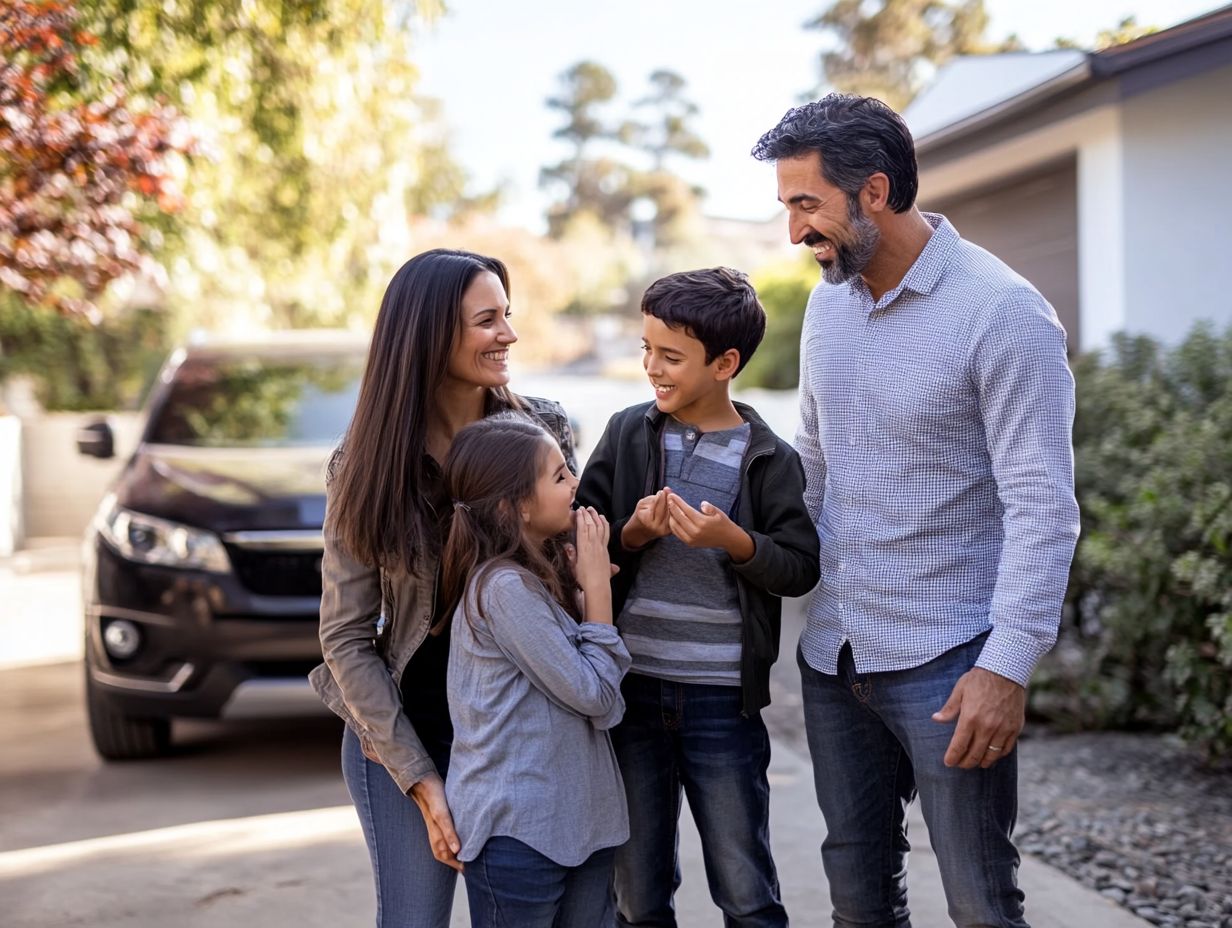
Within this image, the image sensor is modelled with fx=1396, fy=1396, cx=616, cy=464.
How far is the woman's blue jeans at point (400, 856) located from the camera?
8.86 feet

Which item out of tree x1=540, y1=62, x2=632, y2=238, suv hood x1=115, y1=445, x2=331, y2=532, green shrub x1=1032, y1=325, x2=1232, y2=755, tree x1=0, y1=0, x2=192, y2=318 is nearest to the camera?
green shrub x1=1032, y1=325, x2=1232, y2=755

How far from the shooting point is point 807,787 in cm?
575

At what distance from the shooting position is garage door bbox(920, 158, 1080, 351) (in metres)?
9.49

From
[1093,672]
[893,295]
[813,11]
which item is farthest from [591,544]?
[813,11]

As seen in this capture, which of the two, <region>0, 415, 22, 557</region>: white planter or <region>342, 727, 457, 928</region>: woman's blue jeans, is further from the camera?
<region>0, 415, 22, 557</region>: white planter

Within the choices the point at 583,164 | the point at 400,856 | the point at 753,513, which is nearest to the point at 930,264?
the point at 753,513

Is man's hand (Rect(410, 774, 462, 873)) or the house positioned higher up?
the house

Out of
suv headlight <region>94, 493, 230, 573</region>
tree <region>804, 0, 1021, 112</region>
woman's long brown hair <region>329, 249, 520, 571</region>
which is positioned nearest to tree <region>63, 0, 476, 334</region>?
suv headlight <region>94, 493, 230, 573</region>

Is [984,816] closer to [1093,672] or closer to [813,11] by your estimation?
[1093,672]

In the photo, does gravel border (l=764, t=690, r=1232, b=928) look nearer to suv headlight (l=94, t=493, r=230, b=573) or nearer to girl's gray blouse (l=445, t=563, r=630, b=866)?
girl's gray blouse (l=445, t=563, r=630, b=866)

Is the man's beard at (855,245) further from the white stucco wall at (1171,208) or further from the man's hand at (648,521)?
the white stucco wall at (1171,208)

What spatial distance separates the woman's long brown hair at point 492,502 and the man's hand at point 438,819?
359 millimetres

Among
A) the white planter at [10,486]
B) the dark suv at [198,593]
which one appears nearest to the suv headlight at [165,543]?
the dark suv at [198,593]

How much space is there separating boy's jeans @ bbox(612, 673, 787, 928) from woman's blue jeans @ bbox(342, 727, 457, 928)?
0.39m
